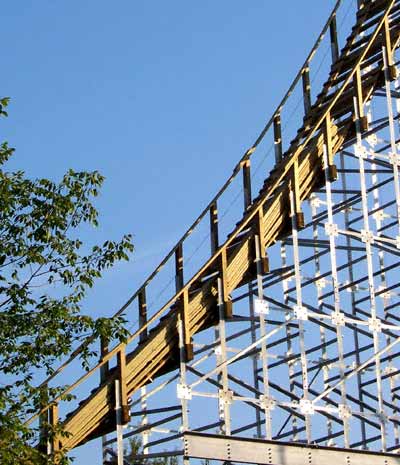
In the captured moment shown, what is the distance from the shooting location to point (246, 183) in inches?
1067

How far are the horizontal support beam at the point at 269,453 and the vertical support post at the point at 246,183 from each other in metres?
5.27

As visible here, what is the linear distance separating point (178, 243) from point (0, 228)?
318 inches

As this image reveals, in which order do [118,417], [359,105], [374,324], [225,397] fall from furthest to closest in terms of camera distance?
[359,105], [374,324], [225,397], [118,417]

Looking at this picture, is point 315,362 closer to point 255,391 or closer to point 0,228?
point 255,391

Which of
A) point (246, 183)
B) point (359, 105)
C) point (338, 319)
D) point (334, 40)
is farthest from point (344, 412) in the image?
point (334, 40)

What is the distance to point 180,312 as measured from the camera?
79.6 ft

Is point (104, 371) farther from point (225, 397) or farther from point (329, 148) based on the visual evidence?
point (329, 148)

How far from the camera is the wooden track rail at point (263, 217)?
2345 cm

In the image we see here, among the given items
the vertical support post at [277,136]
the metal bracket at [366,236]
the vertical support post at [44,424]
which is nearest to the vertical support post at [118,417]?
the vertical support post at [44,424]

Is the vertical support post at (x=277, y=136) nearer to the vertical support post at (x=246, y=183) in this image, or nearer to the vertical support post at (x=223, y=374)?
the vertical support post at (x=246, y=183)

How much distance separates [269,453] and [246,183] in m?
5.85

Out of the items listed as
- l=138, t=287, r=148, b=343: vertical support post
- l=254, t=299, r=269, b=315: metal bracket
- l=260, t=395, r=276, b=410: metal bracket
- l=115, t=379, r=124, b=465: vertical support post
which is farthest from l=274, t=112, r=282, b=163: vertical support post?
l=115, t=379, r=124, b=465: vertical support post

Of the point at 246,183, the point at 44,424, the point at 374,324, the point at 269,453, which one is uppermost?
the point at 246,183

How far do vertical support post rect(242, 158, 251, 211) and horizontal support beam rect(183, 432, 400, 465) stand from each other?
5273 mm
